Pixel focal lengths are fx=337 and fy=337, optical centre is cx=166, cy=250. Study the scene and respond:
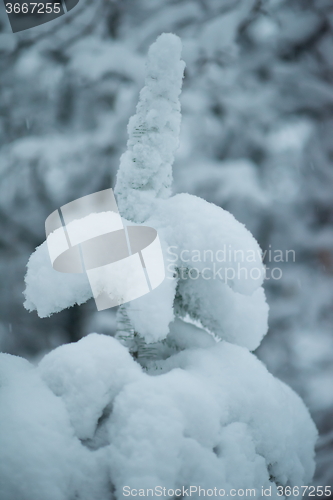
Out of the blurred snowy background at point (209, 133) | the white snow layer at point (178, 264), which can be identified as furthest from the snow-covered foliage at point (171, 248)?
the blurred snowy background at point (209, 133)

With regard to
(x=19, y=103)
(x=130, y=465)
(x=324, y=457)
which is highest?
(x=19, y=103)

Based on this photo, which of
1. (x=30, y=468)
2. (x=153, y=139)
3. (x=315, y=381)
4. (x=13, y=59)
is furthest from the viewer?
(x=315, y=381)

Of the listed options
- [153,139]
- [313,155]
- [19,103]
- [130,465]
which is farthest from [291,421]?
[19,103]

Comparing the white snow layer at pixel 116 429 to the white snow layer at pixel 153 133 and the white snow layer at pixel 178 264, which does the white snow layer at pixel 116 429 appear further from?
the white snow layer at pixel 153 133

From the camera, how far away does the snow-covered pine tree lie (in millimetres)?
359

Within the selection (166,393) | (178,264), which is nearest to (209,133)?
(178,264)

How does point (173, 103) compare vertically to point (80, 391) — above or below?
above

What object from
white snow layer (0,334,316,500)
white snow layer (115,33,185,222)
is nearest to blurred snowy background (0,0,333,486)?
white snow layer (115,33,185,222)

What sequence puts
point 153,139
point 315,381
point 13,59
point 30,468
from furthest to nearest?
point 315,381 < point 13,59 < point 153,139 < point 30,468

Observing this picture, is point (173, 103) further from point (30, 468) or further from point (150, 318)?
point (30, 468)

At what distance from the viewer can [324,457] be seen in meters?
0.73

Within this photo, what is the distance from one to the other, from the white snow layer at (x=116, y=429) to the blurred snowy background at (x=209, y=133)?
0.37 meters

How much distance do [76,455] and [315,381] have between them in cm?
62

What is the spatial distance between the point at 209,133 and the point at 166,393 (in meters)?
0.65
